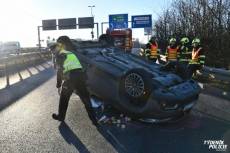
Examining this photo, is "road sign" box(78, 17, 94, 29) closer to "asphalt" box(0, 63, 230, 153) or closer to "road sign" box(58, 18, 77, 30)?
"road sign" box(58, 18, 77, 30)

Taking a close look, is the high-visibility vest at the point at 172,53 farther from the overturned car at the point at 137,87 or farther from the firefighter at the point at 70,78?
the firefighter at the point at 70,78

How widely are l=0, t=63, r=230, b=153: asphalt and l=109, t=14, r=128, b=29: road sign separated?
33.6 metres

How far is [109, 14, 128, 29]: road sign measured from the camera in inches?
1661

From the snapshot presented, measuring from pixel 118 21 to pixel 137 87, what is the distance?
1401 inches

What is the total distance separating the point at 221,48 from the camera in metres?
21.8

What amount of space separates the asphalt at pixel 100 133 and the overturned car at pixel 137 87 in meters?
0.33

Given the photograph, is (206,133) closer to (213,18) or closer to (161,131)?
(161,131)

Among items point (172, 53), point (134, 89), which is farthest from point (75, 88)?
point (172, 53)

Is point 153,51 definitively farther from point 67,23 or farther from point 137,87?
point 67,23

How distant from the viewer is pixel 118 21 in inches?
1668

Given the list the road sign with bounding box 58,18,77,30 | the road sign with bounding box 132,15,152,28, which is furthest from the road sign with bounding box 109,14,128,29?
the road sign with bounding box 58,18,77,30

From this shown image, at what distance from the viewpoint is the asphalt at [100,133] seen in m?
5.79

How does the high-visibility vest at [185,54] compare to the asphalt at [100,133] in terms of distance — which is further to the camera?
the high-visibility vest at [185,54]

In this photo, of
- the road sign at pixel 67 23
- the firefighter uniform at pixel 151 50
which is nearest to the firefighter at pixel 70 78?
the firefighter uniform at pixel 151 50
